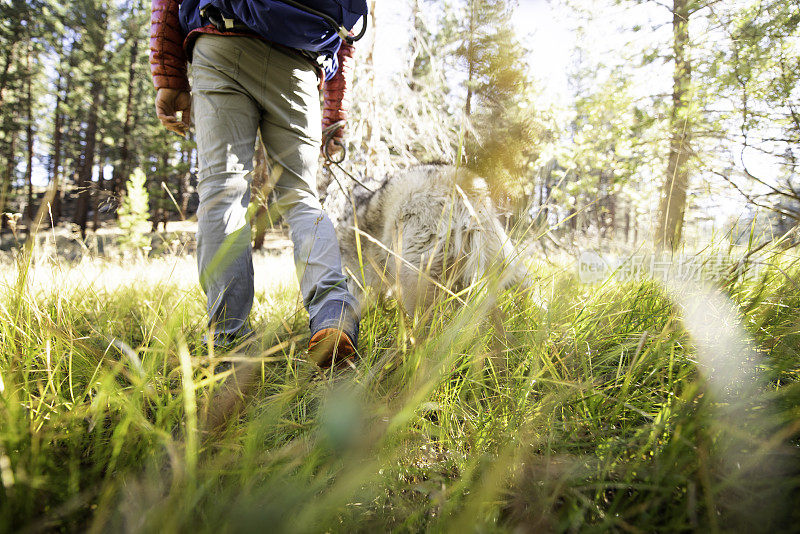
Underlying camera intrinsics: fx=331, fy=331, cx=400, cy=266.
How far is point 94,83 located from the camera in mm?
19859

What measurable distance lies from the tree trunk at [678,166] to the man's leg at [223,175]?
2011 mm

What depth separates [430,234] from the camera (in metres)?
1.80

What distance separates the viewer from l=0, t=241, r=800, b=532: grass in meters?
0.63

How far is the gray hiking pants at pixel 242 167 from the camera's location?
57.6 inches

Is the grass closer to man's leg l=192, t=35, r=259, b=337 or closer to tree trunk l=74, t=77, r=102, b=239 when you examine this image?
man's leg l=192, t=35, r=259, b=337

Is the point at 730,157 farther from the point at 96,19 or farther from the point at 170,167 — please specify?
the point at 96,19

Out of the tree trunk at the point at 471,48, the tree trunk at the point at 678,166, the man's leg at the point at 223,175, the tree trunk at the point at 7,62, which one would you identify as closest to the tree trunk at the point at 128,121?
the tree trunk at the point at 7,62

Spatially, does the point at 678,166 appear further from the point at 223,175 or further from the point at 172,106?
the point at 172,106

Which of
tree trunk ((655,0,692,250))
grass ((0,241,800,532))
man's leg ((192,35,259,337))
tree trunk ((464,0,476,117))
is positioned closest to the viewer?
grass ((0,241,800,532))

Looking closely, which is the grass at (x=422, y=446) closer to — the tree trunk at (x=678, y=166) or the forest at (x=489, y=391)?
the forest at (x=489, y=391)

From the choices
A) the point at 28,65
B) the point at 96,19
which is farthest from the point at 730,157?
the point at 28,65

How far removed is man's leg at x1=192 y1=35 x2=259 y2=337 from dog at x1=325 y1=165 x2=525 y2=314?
524mm

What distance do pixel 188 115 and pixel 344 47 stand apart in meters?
1.06

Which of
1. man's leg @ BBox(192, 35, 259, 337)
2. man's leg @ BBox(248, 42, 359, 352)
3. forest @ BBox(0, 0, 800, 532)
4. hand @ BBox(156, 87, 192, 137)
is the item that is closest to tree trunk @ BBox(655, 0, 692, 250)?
forest @ BBox(0, 0, 800, 532)
